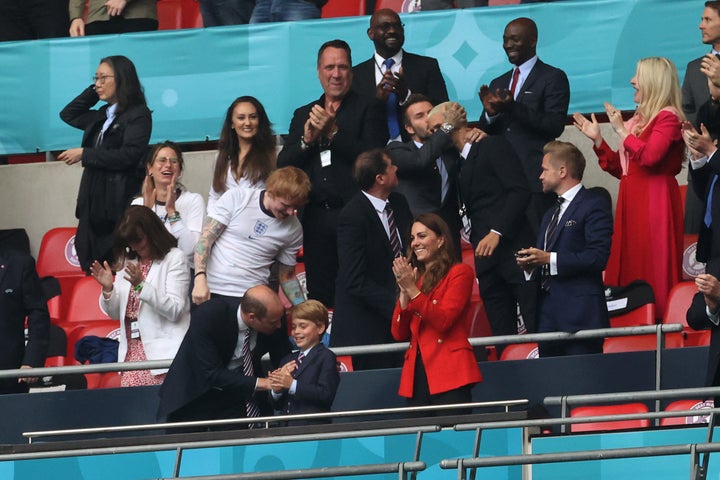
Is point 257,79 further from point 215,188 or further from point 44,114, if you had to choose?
point 215,188

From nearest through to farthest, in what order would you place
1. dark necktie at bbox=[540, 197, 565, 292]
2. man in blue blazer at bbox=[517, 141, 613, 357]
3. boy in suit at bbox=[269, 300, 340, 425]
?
boy in suit at bbox=[269, 300, 340, 425] → man in blue blazer at bbox=[517, 141, 613, 357] → dark necktie at bbox=[540, 197, 565, 292]

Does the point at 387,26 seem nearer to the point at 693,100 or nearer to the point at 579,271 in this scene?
the point at 693,100

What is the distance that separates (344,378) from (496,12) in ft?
13.0

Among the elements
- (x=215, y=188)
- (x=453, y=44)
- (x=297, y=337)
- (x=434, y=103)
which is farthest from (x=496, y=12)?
(x=297, y=337)

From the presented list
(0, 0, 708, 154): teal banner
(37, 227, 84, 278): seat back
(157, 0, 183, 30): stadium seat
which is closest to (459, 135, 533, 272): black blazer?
(0, 0, 708, 154): teal banner

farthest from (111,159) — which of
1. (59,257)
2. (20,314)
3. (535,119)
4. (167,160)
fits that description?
(535,119)

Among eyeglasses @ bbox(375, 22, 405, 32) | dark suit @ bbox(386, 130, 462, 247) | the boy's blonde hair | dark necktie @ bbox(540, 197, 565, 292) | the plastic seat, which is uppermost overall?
eyeglasses @ bbox(375, 22, 405, 32)

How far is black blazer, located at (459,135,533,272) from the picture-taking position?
10852 millimetres

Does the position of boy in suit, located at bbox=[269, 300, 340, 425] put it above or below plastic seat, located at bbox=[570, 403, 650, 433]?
above

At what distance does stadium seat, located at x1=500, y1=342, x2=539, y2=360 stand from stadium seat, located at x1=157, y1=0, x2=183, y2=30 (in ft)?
18.4

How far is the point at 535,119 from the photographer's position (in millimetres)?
11430

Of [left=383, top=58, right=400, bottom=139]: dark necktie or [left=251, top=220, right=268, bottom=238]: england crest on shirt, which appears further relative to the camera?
[left=383, top=58, right=400, bottom=139]: dark necktie

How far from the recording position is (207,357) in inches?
366

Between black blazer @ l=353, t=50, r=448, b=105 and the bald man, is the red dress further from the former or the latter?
the bald man
